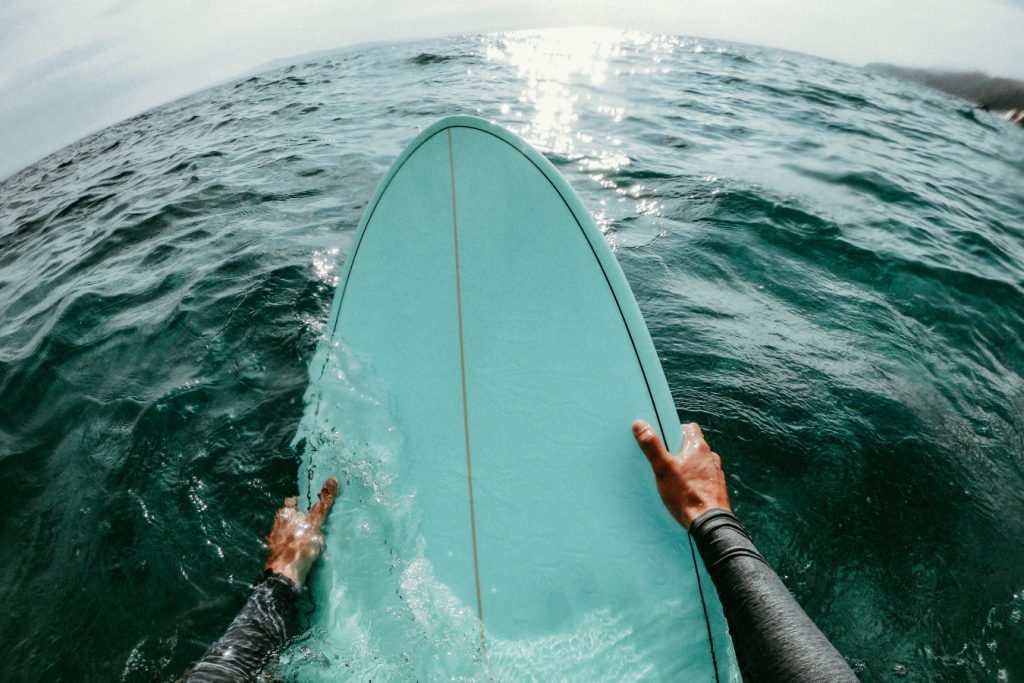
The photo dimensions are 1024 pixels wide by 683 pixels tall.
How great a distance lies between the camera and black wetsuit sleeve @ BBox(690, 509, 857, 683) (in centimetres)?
138

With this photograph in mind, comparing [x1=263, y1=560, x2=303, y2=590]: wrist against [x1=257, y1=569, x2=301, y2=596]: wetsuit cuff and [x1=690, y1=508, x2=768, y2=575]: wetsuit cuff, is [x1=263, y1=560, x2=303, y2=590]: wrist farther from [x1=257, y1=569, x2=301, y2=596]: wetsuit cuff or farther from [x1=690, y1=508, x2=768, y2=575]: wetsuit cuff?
[x1=690, y1=508, x2=768, y2=575]: wetsuit cuff

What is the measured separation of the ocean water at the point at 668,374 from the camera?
2.38 metres

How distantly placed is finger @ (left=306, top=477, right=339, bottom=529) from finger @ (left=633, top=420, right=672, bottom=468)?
4.86 ft

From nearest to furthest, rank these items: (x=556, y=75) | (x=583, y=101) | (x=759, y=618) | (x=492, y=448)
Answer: (x=759, y=618) < (x=492, y=448) < (x=583, y=101) < (x=556, y=75)

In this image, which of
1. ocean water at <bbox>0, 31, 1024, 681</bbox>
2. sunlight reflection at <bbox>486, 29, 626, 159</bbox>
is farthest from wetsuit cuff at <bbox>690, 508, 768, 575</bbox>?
sunlight reflection at <bbox>486, 29, 626, 159</bbox>

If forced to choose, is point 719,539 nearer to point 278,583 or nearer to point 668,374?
point 278,583

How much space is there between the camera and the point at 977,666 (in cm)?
210

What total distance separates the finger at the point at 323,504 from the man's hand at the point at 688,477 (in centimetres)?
150

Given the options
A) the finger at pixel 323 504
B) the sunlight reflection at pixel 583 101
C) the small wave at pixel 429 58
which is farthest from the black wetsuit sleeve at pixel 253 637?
the small wave at pixel 429 58

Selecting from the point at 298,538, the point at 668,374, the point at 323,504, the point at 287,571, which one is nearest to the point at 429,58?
the point at 668,374

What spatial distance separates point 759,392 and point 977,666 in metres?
1.58

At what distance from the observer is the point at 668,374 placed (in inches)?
137

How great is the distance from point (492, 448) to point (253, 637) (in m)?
1.17

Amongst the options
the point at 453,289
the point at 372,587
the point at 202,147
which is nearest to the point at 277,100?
the point at 202,147
